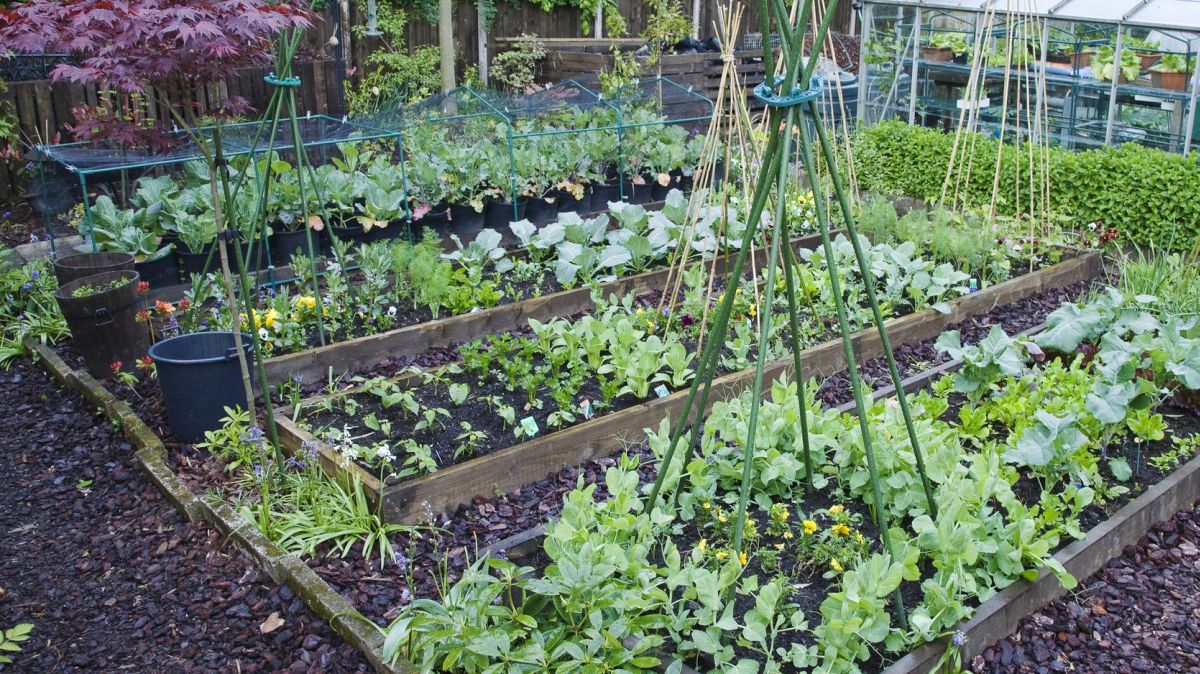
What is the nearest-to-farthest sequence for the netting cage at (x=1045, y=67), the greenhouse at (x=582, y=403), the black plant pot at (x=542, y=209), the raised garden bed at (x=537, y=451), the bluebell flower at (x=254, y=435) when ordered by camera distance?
1. the greenhouse at (x=582, y=403)
2. the raised garden bed at (x=537, y=451)
3. the bluebell flower at (x=254, y=435)
4. the netting cage at (x=1045, y=67)
5. the black plant pot at (x=542, y=209)

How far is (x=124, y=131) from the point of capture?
157 inches

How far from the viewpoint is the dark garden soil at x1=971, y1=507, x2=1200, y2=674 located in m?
2.89

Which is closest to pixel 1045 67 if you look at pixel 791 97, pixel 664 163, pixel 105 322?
pixel 664 163

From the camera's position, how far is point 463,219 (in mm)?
6902

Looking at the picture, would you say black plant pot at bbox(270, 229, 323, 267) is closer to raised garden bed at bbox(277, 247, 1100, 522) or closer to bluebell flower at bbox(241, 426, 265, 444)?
raised garden bed at bbox(277, 247, 1100, 522)

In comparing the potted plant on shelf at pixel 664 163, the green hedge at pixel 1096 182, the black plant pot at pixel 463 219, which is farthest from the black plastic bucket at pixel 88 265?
the green hedge at pixel 1096 182

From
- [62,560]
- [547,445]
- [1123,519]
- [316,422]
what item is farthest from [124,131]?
[1123,519]

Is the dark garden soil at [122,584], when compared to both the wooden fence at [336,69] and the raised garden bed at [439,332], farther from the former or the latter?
the wooden fence at [336,69]

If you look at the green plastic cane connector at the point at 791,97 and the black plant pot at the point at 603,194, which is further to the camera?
the black plant pot at the point at 603,194

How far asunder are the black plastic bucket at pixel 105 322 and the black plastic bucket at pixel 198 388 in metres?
0.61

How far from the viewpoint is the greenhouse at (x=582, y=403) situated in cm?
276

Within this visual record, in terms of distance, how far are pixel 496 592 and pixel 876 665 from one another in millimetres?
1071

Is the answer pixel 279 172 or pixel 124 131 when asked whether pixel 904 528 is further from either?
pixel 279 172

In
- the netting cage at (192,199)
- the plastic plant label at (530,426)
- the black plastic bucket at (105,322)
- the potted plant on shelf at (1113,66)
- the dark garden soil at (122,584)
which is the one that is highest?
the potted plant on shelf at (1113,66)
